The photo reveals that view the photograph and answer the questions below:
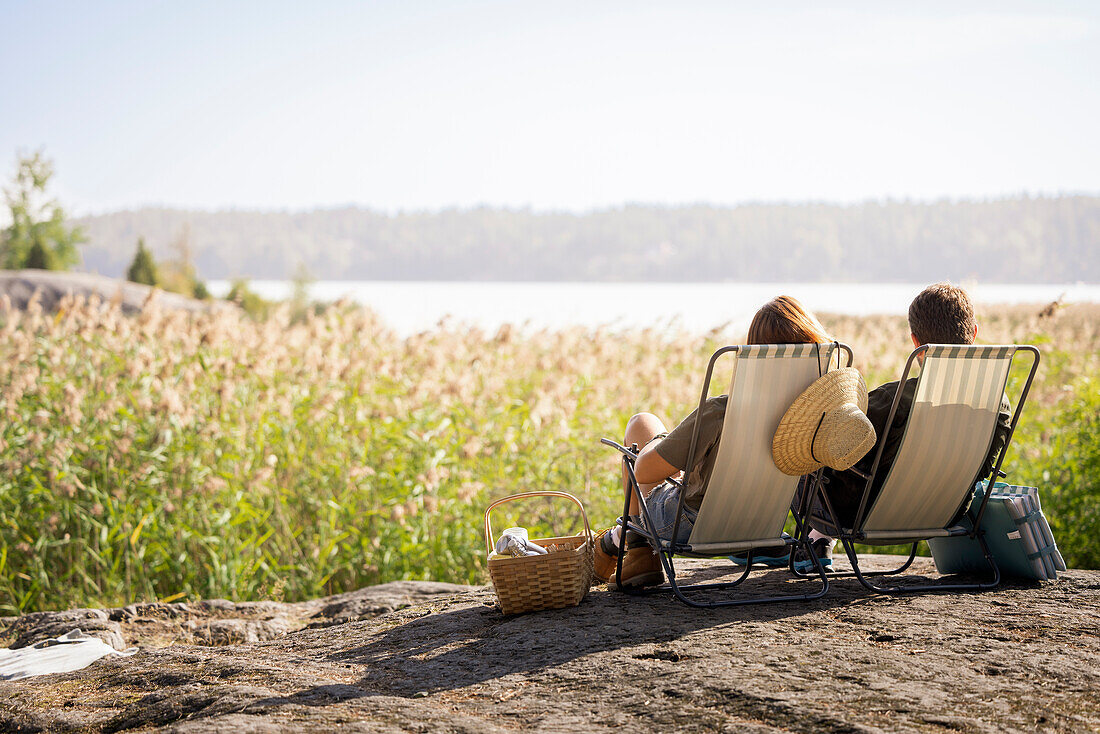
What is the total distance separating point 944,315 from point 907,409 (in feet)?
1.26

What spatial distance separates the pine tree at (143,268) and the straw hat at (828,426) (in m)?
21.6

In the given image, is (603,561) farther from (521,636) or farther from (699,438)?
(699,438)

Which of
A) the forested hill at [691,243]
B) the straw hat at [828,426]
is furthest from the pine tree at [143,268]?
the straw hat at [828,426]

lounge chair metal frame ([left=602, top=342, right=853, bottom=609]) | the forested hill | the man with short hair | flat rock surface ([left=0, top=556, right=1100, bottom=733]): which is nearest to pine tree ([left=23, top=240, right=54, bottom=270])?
the forested hill

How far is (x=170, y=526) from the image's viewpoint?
438 centimetres

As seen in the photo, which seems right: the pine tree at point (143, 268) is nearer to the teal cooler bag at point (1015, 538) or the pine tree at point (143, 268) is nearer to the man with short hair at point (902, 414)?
the man with short hair at point (902, 414)

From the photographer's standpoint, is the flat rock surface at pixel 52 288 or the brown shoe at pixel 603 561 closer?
the brown shoe at pixel 603 561

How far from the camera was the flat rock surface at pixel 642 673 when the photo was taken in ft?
6.94

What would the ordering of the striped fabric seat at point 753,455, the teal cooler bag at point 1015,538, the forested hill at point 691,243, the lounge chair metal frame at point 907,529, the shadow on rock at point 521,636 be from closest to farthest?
the shadow on rock at point 521,636 → the striped fabric seat at point 753,455 → the lounge chair metal frame at point 907,529 → the teal cooler bag at point 1015,538 → the forested hill at point 691,243

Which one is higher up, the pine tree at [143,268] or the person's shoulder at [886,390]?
the pine tree at [143,268]

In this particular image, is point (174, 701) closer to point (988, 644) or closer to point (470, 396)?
point (988, 644)

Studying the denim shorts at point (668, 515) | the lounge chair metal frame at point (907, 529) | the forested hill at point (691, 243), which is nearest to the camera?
the lounge chair metal frame at point (907, 529)

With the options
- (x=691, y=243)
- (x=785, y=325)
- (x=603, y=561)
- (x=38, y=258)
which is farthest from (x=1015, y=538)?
(x=691, y=243)

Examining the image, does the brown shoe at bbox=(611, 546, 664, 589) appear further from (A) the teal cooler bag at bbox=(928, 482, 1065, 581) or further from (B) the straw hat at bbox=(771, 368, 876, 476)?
(A) the teal cooler bag at bbox=(928, 482, 1065, 581)
